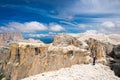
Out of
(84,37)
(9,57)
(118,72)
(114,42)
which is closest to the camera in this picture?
(118,72)

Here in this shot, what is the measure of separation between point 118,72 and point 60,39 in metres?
13.8

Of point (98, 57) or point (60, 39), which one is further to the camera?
point (60, 39)

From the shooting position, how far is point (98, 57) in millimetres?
38625

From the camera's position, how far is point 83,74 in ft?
92.1

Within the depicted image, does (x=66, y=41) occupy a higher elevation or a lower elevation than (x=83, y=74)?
higher

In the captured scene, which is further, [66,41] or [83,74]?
[66,41]

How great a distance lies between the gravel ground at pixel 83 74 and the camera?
2672 cm

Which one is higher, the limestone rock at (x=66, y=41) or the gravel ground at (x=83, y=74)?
the limestone rock at (x=66, y=41)

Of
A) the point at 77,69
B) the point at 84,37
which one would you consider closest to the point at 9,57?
the point at 84,37

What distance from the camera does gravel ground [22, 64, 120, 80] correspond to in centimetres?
2672

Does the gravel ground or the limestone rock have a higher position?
the limestone rock

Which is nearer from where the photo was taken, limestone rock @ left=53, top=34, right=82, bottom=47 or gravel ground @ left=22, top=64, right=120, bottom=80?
gravel ground @ left=22, top=64, right=120, bottom=80

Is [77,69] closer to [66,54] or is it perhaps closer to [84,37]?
[66,54]

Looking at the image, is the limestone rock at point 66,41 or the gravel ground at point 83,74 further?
the limestone rock at point 66,41
